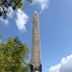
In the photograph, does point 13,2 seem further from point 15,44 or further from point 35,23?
point 15,44

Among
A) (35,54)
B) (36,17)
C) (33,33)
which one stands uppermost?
(36,17)

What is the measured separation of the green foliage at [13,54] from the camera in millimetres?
43656

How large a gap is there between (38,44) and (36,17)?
2413mm

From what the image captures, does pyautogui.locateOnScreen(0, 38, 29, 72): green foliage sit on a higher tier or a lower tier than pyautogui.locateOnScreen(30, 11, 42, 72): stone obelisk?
higher

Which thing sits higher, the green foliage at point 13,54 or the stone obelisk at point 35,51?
the green foliage at point 13,54

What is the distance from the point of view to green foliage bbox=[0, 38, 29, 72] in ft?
143

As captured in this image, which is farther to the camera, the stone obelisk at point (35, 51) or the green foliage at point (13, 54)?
the green foliage at point (13, 54)

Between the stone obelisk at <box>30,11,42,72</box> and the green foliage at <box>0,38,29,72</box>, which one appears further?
the green foliage at <box>0,38,29,72</box>

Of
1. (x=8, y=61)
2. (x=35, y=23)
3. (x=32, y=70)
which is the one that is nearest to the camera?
(x=32, y=70)

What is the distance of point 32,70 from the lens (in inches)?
559

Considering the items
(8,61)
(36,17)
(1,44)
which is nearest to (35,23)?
(36,17)

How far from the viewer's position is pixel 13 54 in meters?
45.3

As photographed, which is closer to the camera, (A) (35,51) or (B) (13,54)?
(A) (35,51)

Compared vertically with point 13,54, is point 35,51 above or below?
below
